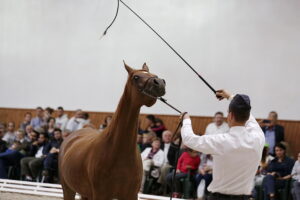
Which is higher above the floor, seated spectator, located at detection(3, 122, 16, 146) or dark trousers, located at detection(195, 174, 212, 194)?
seated spectator, located at detection(3, 122, 16, 146)

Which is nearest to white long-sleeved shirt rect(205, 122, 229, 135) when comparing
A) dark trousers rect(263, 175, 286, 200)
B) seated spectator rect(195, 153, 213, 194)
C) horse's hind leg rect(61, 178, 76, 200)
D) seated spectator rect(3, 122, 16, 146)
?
seated spectator rect(195, 153, 213, 194)

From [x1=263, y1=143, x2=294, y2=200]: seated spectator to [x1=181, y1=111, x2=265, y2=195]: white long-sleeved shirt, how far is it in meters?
4.46

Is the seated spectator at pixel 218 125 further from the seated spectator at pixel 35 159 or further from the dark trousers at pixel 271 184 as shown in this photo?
the seated spectator at pixel 35 159

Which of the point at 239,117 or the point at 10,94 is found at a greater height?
→ the point at 10,94

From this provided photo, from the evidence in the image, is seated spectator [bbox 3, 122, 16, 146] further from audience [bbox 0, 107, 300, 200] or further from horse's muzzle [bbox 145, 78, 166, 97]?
horse's muzzle [bbox 145, 78, 166, 97]

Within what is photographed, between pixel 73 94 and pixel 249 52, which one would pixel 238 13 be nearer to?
pixel 249 52

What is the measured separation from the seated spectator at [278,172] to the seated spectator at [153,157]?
2.29 meters

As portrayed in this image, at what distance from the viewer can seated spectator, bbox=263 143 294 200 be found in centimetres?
729

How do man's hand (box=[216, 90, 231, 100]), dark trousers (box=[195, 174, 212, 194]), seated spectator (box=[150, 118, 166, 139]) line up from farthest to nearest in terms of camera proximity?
seated spectator (box=[150, 118, 166, 139]) < dark trousers (box=[195, 174, 212, 194]) < man's hand (box=[216, 90, 231, 100])

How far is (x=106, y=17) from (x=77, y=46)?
1.55m

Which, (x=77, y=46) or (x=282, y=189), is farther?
(x=77, y=46)

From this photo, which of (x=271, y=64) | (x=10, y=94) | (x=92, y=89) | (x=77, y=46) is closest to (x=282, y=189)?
(x=271, y=64)

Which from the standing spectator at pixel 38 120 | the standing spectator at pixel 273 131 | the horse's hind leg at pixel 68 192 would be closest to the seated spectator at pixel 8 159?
the standing spectator at pixel 38 120

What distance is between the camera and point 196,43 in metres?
11.2
